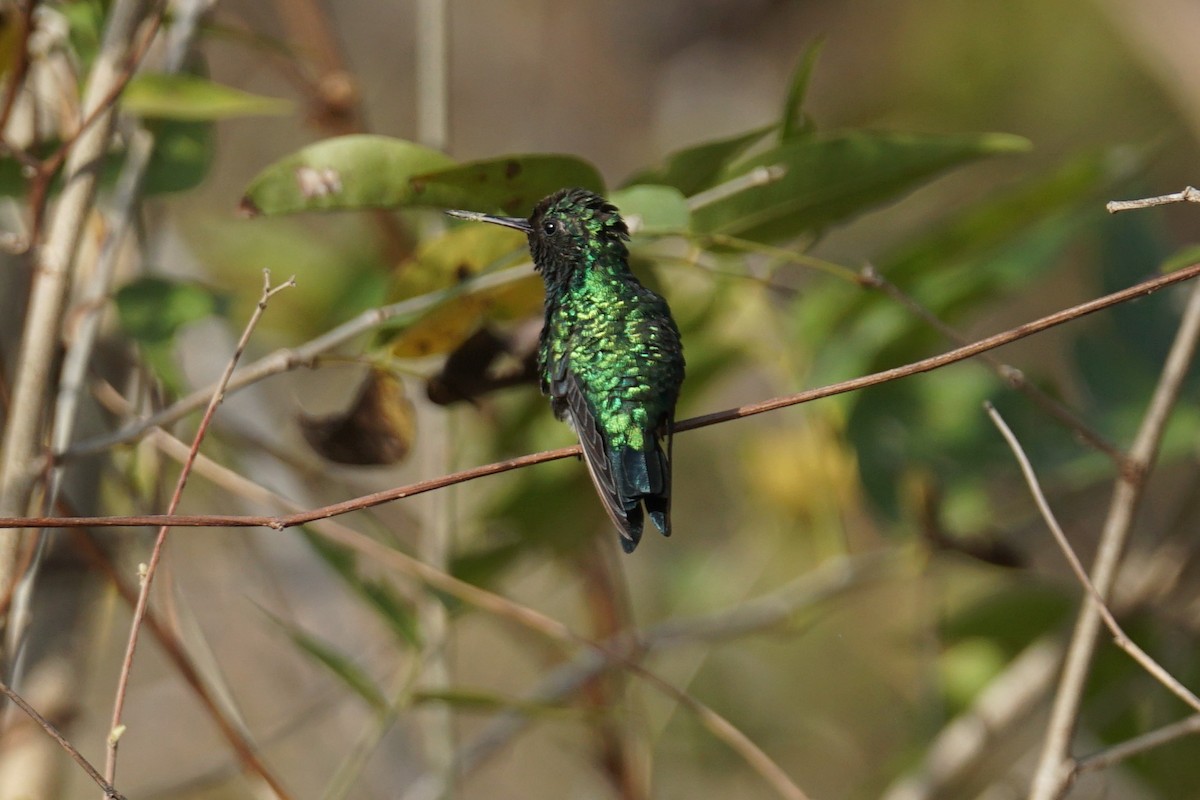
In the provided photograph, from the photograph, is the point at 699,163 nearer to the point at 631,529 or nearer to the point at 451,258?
the point at 451,258

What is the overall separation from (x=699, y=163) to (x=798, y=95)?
167mm

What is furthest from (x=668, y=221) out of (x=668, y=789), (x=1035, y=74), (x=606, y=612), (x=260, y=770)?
(x=1035, y=74)

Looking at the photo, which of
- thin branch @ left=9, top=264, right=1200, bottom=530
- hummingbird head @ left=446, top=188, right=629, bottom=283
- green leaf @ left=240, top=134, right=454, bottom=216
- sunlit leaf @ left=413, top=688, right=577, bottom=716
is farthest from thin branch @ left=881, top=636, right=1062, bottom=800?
green leaf @ left=240, top=134, right=454, bottom=216

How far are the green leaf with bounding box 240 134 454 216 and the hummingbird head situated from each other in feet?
0.42

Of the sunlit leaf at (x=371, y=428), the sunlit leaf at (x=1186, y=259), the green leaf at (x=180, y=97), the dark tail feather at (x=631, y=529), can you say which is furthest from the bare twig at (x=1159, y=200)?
the green leaf at (x=180, y=97)

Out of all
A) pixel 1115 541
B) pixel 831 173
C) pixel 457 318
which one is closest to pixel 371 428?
pixel 457 318

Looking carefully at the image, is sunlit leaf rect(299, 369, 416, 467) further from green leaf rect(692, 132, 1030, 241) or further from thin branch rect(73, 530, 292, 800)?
green leaf rect(692, 132, 1030, 241)

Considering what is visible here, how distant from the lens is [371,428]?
180 cm

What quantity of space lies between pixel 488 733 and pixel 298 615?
1.01 meters

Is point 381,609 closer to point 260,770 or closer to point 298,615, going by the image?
point 260,770

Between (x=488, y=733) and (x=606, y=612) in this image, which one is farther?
(x=606, y=612)

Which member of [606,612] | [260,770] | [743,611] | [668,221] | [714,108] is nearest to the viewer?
[668,221]

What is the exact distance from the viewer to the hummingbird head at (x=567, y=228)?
5.65ft

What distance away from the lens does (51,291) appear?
1550 mm
